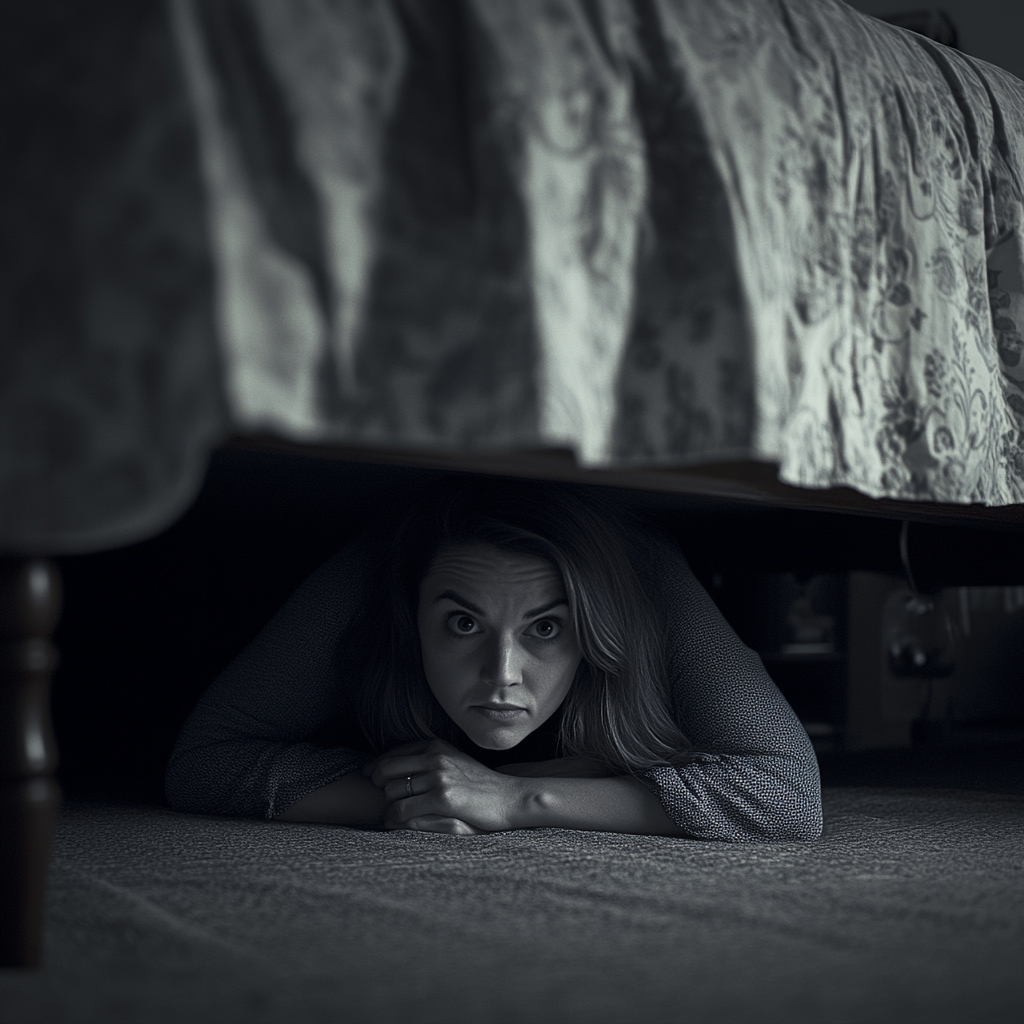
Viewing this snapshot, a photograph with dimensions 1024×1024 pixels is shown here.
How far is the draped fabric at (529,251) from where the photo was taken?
21.9 inches

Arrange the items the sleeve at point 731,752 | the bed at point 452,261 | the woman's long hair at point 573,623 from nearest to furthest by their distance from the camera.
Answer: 1. the bed at point 452,261
2. the sleeve at point 731,752
3. the woman's long hair at point 573,623

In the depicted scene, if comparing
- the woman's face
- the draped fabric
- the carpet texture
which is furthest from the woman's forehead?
the draped fabric

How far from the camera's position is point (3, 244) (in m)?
0.57

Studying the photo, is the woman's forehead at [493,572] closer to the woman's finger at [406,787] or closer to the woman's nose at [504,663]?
the woman's nose at [504,663]

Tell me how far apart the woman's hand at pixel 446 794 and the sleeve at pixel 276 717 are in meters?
0.08

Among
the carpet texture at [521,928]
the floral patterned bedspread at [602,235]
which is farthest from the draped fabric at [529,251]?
the carpet texture at [521,928]

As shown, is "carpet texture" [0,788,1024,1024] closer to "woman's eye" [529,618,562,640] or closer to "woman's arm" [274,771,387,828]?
"woman's arm" [274,771,387,828]

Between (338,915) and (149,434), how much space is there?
14.3 inches

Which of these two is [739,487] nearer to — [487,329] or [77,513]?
[487,329]

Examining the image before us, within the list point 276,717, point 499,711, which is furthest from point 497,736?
point 276,717

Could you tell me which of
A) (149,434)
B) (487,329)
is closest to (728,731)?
(487,329)

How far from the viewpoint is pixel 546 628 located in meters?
1.15

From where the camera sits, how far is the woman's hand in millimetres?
1052

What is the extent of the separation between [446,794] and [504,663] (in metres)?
0.13
